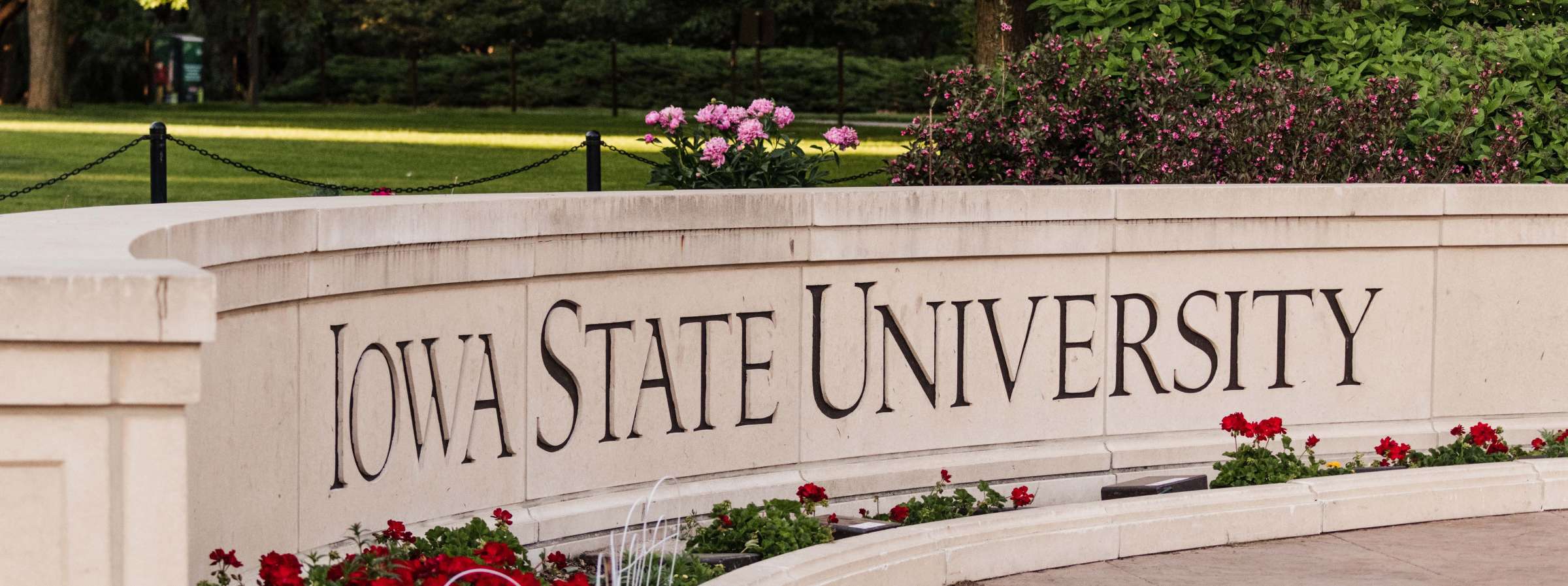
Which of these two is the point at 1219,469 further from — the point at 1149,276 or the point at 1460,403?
the point at 1460,403

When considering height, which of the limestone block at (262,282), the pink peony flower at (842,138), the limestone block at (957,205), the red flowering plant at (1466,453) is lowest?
the red flowering plant at (1466,453)

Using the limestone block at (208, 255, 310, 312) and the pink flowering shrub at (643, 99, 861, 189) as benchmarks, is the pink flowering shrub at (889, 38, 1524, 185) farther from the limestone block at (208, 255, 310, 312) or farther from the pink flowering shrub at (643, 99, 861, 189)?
the limestone block at (208, 255, 310, 312)

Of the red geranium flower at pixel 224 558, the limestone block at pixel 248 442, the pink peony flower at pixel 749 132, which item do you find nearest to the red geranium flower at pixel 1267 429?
the pink peony flower at pixel 749 132

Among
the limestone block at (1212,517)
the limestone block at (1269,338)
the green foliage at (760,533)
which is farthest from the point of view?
the limestone block at (1269,338)

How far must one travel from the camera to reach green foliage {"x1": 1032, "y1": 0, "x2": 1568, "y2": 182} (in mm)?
8758

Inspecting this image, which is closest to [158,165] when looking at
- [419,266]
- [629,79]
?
[419,266]

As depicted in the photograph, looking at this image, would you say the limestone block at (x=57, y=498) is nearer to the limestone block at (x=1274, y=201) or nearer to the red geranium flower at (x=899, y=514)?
the red geranium flower at (x=899, y=514)

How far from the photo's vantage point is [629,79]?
42438mm

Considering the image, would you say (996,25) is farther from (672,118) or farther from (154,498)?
(154,498)

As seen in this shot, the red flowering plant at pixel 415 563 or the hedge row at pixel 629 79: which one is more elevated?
the hedge row at pixel 629 79

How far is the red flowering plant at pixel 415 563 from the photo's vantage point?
4.13m

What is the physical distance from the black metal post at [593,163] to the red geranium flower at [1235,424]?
452 centimetres

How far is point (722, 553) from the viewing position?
5.96m

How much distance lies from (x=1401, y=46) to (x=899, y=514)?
181 inches
